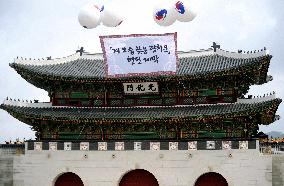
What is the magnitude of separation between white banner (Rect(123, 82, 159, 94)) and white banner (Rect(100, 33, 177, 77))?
1.17m

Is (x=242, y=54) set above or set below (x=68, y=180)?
above

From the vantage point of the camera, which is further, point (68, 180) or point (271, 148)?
point (271, 148)

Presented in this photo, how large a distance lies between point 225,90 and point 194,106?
7.69 ft

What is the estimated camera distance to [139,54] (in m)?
30.6

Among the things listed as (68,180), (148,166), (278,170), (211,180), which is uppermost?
(148,166)

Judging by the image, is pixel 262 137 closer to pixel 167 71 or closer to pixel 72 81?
pixel 167 71

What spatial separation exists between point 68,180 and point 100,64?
9.93 m

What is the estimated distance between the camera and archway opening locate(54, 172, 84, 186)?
96.9 feet

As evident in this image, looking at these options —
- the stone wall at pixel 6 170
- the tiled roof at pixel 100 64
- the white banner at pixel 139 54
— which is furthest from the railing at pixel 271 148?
the stone wall at pixel 6 170

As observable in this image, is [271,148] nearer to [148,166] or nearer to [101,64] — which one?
[148,166]

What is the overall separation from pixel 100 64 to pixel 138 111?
6.44 meters

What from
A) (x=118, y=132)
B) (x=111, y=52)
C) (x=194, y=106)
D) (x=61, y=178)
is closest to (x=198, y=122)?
(x=194, y=106)

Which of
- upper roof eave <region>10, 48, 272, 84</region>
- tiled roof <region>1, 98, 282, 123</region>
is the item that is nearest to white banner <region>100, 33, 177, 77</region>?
upper roof eave <region>10, 48, 272, 84</region>

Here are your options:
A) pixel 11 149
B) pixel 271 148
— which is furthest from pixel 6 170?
pixel 271 148
